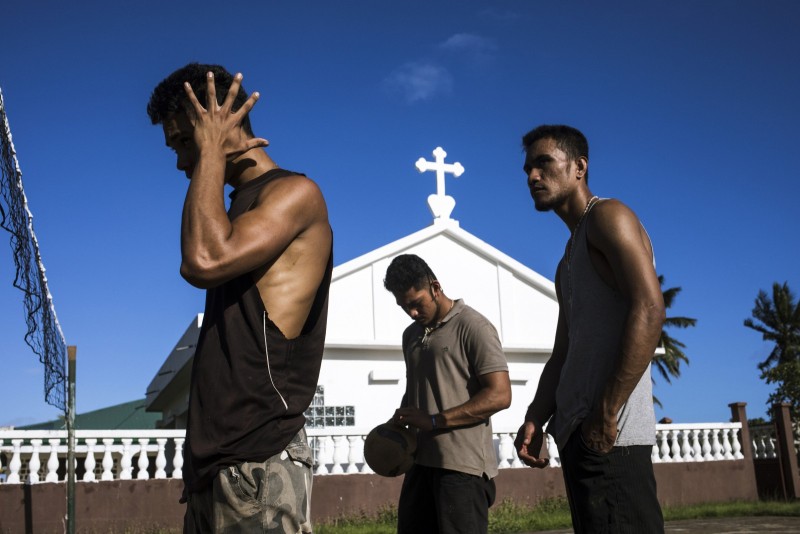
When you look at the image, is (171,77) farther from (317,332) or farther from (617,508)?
(617,508)

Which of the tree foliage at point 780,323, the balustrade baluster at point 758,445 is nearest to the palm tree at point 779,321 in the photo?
the tree foliage at point 780,323

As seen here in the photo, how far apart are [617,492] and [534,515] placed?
9939mm

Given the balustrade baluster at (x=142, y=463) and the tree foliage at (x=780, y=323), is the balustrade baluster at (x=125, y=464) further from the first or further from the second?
the tree foliage at (x=780, y=323)

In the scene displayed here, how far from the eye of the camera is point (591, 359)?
3.12 metres

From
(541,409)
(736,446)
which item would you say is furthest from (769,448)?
(541,409)

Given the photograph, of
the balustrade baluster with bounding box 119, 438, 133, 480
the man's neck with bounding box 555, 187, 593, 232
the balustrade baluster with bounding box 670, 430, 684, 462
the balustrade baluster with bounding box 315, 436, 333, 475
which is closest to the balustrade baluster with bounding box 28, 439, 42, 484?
the balustrade baluster with bounding box 119, 438, 133, 480

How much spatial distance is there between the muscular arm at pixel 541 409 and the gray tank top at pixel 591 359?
28 cm

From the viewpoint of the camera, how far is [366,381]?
15.7 metres

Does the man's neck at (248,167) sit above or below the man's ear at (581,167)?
below

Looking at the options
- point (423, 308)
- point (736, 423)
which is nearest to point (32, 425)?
point (736, 423)

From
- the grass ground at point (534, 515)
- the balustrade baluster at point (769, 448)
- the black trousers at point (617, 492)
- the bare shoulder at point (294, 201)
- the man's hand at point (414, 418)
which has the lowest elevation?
the grass ground at point (534, 515)

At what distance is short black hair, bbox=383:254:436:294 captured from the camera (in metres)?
5.16

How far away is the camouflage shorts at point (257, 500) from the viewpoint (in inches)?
86.9

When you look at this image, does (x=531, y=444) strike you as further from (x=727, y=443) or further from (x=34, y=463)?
(x=727, y=443)
